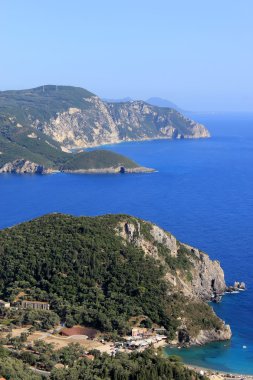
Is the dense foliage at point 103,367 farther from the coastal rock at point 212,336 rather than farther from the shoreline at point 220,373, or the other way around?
the coastal rock at point 212,336

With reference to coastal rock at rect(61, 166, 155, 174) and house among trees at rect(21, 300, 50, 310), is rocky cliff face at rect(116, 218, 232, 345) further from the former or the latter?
coastal rock at rect(61, 166, 155, 174)

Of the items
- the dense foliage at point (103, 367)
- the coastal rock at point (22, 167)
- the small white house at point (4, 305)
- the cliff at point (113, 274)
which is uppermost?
the coastal rock at point (22, 167)

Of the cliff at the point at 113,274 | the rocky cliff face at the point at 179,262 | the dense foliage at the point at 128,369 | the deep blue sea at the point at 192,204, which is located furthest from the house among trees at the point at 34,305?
the deep blue sea at the point at 192,204

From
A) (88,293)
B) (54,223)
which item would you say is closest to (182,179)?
(54,223)

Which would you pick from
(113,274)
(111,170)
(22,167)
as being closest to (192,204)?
(111,170)

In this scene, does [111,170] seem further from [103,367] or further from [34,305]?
[103,367]

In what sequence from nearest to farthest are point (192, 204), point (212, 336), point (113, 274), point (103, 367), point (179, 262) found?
point (103, 367) < point (212, 336) < point (113, 274) < point (179, 262) < point (192, 204)

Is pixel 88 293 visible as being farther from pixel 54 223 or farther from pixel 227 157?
pixel 227 157

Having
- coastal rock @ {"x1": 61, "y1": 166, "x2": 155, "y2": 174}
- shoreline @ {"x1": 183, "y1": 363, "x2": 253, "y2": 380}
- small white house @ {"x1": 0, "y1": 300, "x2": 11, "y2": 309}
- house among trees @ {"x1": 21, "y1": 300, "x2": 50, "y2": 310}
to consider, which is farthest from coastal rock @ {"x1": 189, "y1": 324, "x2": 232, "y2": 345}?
coastal rock @ {"x1": 61, "y1": 166, "x2": 155, "y2": 174}
